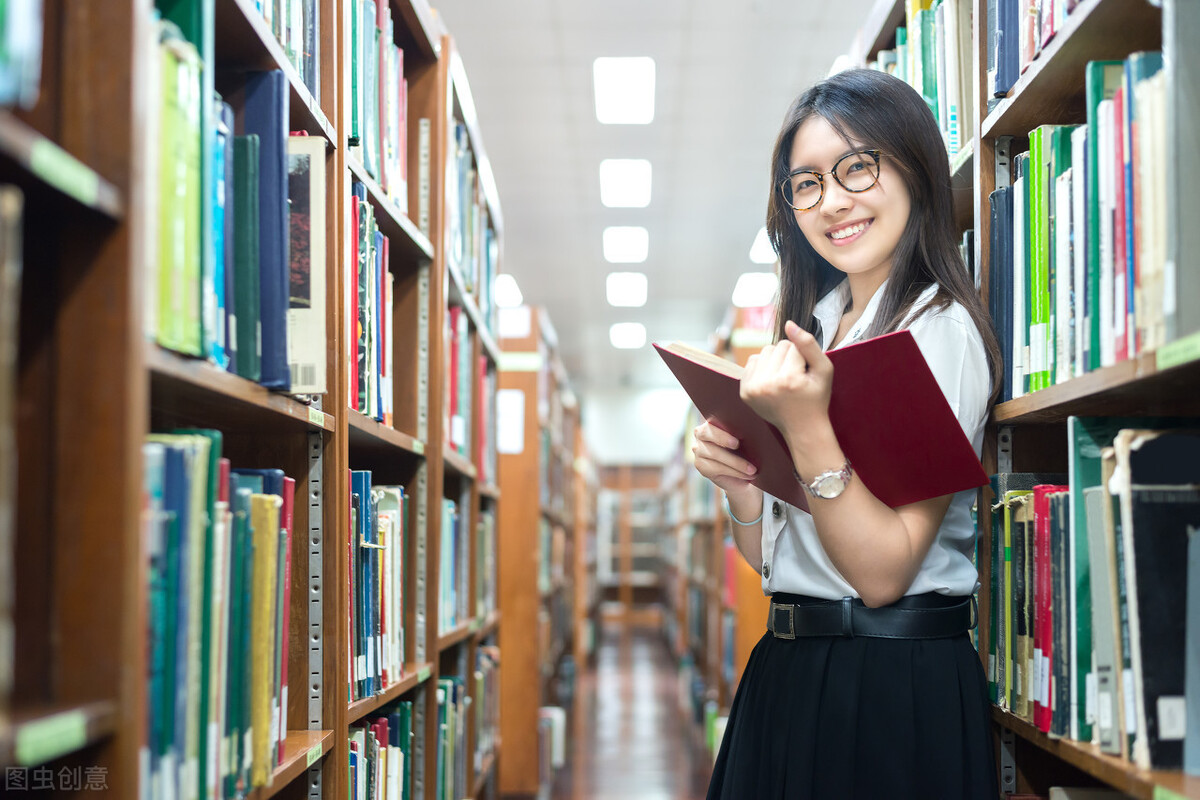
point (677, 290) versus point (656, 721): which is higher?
point (677, 290)

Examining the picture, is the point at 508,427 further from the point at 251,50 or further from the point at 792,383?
the point at 792,383

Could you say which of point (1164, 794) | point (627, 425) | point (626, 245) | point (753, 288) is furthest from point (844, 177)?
point (627, 425)

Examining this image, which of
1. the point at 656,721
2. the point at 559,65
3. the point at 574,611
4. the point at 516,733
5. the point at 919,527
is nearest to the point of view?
the point at 919,527

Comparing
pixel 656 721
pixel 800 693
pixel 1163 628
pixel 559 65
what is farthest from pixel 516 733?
pixel 1163 628

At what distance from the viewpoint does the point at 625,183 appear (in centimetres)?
683

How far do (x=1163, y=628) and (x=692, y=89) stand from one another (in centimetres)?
473

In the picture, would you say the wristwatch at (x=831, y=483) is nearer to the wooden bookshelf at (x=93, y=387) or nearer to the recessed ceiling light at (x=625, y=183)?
the wooden bookshelf at (x=93, y=387)

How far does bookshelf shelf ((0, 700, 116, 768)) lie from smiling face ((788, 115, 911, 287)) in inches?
41.8

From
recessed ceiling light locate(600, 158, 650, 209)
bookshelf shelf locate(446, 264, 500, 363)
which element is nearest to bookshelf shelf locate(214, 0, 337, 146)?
bookshelf shelf locate(446, 264, 500, 363)

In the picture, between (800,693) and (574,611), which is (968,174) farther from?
(574,611)

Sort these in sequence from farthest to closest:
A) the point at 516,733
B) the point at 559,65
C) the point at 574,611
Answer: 1. the point at 574,611
2. the point at 559,65
3. the point at 516,733

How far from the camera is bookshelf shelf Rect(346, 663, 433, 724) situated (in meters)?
1.62

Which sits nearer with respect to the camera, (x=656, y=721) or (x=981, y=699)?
(x=981, y=699)

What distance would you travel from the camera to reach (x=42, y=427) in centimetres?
84
